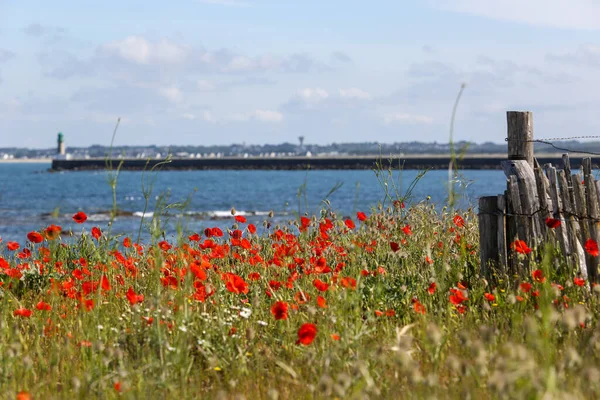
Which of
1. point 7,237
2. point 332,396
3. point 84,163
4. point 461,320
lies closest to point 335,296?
point 461,320

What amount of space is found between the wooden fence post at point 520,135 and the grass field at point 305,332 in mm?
883

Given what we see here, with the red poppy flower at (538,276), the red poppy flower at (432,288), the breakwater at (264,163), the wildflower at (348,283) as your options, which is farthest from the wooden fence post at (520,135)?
the breakwater at (264,163)

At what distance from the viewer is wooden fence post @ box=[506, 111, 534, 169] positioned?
6.20 meters

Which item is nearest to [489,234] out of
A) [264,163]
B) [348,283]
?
[348,283]

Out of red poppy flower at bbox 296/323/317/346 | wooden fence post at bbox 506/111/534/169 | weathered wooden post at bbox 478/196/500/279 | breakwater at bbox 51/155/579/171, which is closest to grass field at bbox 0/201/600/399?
red poppy flower at bbox 296/323/317/346

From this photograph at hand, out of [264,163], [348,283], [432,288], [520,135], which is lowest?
[264,163]

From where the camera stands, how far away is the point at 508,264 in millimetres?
5781

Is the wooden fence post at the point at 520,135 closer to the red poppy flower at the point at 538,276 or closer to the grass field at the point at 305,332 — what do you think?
the grass field at the point at 305,332

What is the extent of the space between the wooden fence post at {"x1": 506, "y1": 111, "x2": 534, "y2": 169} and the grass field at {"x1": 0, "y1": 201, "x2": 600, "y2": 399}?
2.90 ft

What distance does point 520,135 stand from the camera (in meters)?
6.27

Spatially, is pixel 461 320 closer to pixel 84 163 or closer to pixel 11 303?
pixel 11 303

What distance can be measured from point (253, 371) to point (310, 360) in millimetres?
723

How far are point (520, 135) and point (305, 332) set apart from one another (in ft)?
11.3

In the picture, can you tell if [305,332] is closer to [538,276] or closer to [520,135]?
[538,276]
